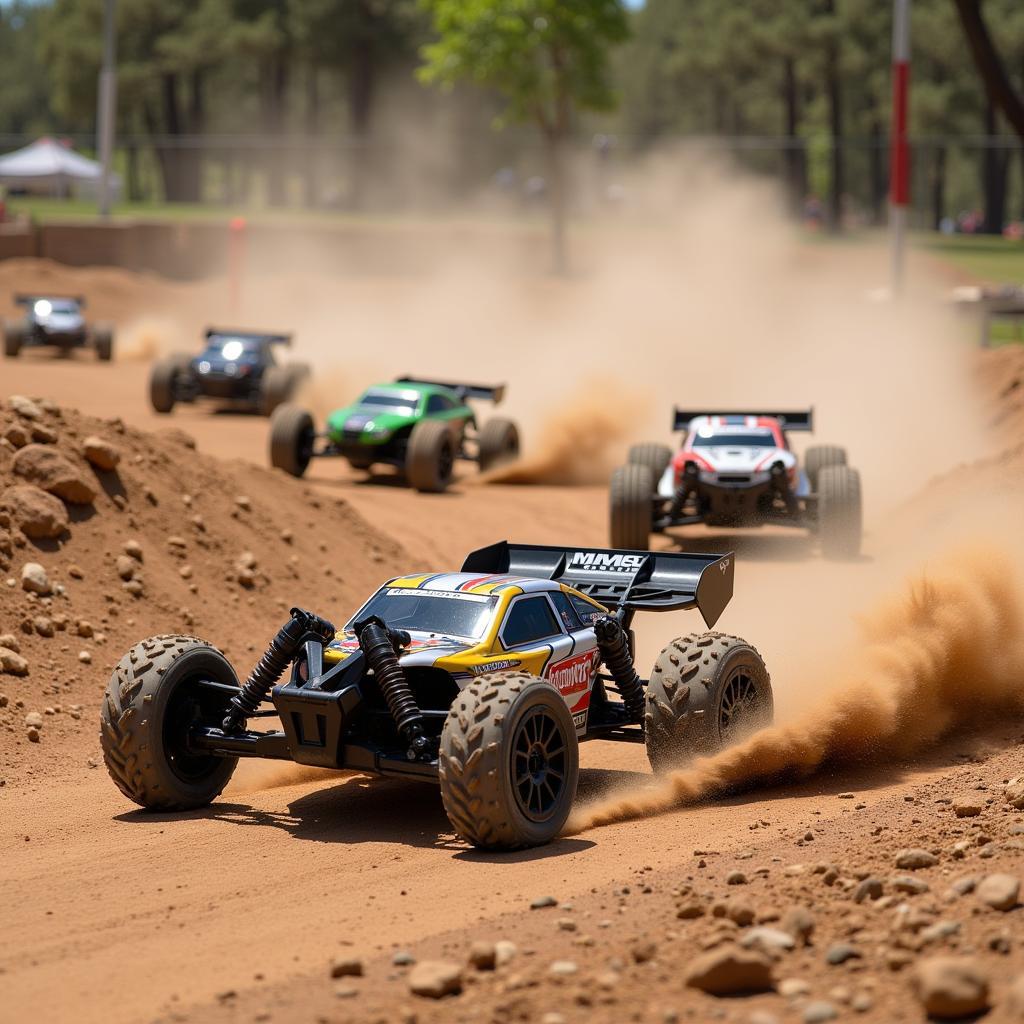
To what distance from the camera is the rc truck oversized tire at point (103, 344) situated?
129 ft

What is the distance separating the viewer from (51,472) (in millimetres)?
→ 14484

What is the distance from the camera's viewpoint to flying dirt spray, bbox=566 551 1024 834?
33.2 ft

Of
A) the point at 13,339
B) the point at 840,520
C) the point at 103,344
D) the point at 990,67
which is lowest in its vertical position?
the point at 840,520

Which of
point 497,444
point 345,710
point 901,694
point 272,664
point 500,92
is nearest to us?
point 345,710

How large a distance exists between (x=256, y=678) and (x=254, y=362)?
2178 centimetres

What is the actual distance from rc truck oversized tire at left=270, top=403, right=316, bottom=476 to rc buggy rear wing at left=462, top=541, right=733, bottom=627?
1162 cm

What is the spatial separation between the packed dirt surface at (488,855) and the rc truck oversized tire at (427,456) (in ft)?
1.10

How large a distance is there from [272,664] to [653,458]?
11.5m

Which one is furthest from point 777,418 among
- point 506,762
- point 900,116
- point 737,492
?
point 900,116

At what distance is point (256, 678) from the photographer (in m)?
9.55

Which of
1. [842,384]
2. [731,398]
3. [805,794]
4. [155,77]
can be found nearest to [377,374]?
[731,398]

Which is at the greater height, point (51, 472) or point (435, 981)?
point (51, 472)

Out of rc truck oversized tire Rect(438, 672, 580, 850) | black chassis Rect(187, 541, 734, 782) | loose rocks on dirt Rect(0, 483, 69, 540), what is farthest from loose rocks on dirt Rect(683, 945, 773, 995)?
loose rocks on dirt Rect(0, 483, 69, 540)

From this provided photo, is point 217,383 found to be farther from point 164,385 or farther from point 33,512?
point 33,512
